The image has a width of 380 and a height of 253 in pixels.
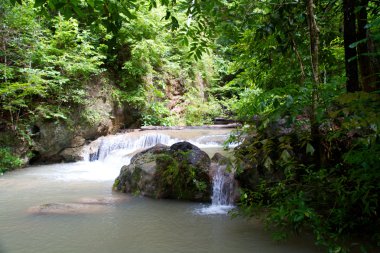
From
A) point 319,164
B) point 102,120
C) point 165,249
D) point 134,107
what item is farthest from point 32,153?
point 319,164

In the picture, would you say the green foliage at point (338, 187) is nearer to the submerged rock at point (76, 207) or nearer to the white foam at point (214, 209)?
the white foam at point (214, 209)

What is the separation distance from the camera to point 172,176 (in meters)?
5.81

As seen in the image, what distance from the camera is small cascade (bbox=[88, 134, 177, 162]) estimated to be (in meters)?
10.4

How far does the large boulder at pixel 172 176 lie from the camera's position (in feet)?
18.8

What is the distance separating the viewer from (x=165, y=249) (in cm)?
372

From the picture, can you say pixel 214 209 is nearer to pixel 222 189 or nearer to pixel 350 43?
pixel 222 189

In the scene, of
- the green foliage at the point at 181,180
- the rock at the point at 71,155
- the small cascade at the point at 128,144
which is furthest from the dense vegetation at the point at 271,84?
the small cascade at the point at 128,144

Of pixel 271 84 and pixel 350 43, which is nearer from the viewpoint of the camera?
pixel 350 43

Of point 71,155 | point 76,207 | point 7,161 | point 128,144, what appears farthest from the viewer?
point 128,144

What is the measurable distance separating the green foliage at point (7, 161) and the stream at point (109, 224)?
4.89 feet

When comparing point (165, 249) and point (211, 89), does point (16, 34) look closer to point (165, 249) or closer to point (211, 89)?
point (165, 249)

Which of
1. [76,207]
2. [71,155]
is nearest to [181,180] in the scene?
[76,207]

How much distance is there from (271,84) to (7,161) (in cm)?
758

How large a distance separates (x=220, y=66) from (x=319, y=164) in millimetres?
18522
